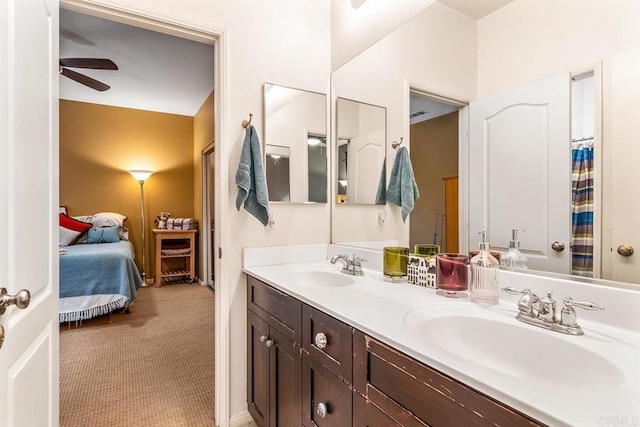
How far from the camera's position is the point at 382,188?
177 cm

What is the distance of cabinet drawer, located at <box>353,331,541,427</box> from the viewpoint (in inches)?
23.3

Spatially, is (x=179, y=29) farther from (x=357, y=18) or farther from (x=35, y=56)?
(x=357, y=18)

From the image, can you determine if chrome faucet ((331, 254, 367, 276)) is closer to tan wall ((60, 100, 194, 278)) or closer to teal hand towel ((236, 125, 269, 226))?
teal hand towel ((236, 125, 269, 226))

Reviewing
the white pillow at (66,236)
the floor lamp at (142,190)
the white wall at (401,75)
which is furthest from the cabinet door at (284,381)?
the floor lamp at (142,190)

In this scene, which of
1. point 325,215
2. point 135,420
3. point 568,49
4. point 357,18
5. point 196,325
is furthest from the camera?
point 196,325

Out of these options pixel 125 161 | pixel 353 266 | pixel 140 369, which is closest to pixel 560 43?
pixel 353 266

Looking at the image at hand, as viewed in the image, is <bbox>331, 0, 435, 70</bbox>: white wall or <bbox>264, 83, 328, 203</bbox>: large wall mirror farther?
<bbox>264, 83, 328, 203</bbox>: large wall mirror

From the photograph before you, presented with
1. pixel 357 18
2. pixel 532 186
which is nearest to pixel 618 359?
pixel 532 186

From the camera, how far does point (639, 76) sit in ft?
2.71

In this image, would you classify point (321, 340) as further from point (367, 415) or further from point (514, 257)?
point (514, 257)

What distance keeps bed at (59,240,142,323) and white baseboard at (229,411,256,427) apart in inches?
86.5

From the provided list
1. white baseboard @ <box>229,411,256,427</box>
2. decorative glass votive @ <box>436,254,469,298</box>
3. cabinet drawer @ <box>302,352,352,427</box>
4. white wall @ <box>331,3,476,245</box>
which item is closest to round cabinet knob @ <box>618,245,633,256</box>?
decorative glass votive @ <box>436,254,469,298</box>

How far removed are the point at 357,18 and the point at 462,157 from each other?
1191 millimetres

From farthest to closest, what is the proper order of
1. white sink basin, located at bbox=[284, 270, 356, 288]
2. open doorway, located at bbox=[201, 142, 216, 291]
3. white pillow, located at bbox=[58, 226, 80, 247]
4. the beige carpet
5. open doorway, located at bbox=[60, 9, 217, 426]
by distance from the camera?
open doorway, located at bbox=[201, 142, 216, 291] → white pillow, located at bbox=[58, 226, 80, 247] → open doorway, located at bbox=[60, 9, 217, 426] → the beige carpet → white sink basin, located at bbox=[284, 270, 356, 288]
